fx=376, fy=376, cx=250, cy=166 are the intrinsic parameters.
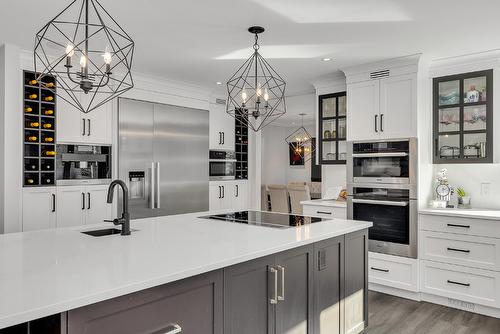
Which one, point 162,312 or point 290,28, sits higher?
point 290,28

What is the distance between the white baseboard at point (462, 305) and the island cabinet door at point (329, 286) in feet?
5.54

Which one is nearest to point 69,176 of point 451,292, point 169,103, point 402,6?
point 169,103

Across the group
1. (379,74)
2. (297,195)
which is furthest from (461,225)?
(297,195)

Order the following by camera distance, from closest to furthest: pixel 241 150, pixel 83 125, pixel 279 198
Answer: pixel 83 125, pixel 241 150, pixel 279 198

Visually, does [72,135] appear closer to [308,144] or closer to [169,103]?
[169,103]

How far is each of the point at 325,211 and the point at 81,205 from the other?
9.03 ft

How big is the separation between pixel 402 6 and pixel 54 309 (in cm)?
274

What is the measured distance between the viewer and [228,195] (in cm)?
582

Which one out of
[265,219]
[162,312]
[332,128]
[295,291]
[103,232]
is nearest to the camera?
[162,312]

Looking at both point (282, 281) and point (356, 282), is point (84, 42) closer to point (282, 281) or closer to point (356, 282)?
point (282, 281)

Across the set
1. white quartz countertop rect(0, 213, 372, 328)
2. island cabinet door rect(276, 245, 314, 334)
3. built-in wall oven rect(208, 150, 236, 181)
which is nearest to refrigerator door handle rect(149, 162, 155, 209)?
built-in wall oven rect(208, 150, 236, 181)

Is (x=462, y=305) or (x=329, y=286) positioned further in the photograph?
(x=462, y=305)

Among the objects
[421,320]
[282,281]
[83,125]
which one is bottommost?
[421,320]

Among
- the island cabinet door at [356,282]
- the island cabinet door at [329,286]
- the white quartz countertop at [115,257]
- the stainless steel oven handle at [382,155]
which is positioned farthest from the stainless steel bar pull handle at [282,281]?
the stainless steel oven handle at [382,155]
